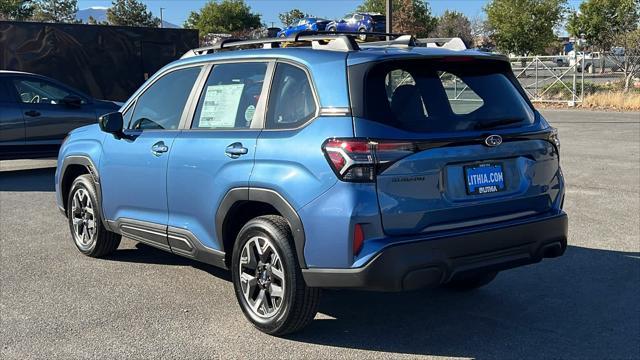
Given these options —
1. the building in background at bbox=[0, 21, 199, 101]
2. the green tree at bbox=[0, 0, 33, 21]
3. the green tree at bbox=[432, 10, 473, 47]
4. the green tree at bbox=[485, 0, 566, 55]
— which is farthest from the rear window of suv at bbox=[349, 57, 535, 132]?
the green tree at bbox=[432, 10, 473, 47]

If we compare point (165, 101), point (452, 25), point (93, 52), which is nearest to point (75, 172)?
point (165, 101)

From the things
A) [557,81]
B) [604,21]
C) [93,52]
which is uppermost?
[604,21]

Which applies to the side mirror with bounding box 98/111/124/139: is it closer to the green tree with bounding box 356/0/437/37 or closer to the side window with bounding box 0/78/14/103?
the side window with bounding box 0/78/14/103

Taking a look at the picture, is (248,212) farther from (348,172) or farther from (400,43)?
(400,43)

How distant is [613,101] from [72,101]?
62.9 feet

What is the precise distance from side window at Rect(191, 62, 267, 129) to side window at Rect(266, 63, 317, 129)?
0.51 feet

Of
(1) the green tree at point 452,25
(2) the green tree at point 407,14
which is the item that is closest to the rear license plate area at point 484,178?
(2) the green tree at point 407,14

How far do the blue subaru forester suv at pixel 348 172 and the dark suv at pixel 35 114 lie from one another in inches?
282

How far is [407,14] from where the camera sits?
46406 mm

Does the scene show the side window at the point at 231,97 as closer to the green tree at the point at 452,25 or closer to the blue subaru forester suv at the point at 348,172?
the blue subaru forester suv at the point at 348,172

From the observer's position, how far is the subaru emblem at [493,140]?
13.5ft

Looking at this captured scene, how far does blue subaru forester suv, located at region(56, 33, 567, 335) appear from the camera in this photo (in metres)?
3.80

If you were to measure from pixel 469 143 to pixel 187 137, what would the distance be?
2.09m

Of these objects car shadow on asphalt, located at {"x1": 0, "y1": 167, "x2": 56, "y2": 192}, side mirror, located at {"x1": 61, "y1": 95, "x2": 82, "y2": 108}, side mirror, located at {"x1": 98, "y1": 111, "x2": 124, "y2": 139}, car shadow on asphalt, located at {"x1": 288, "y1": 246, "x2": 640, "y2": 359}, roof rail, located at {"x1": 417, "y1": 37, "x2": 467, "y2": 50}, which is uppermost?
roof rail, located at {"x1": 417, "y1": 37, "x2": 467, "y2": 50}
